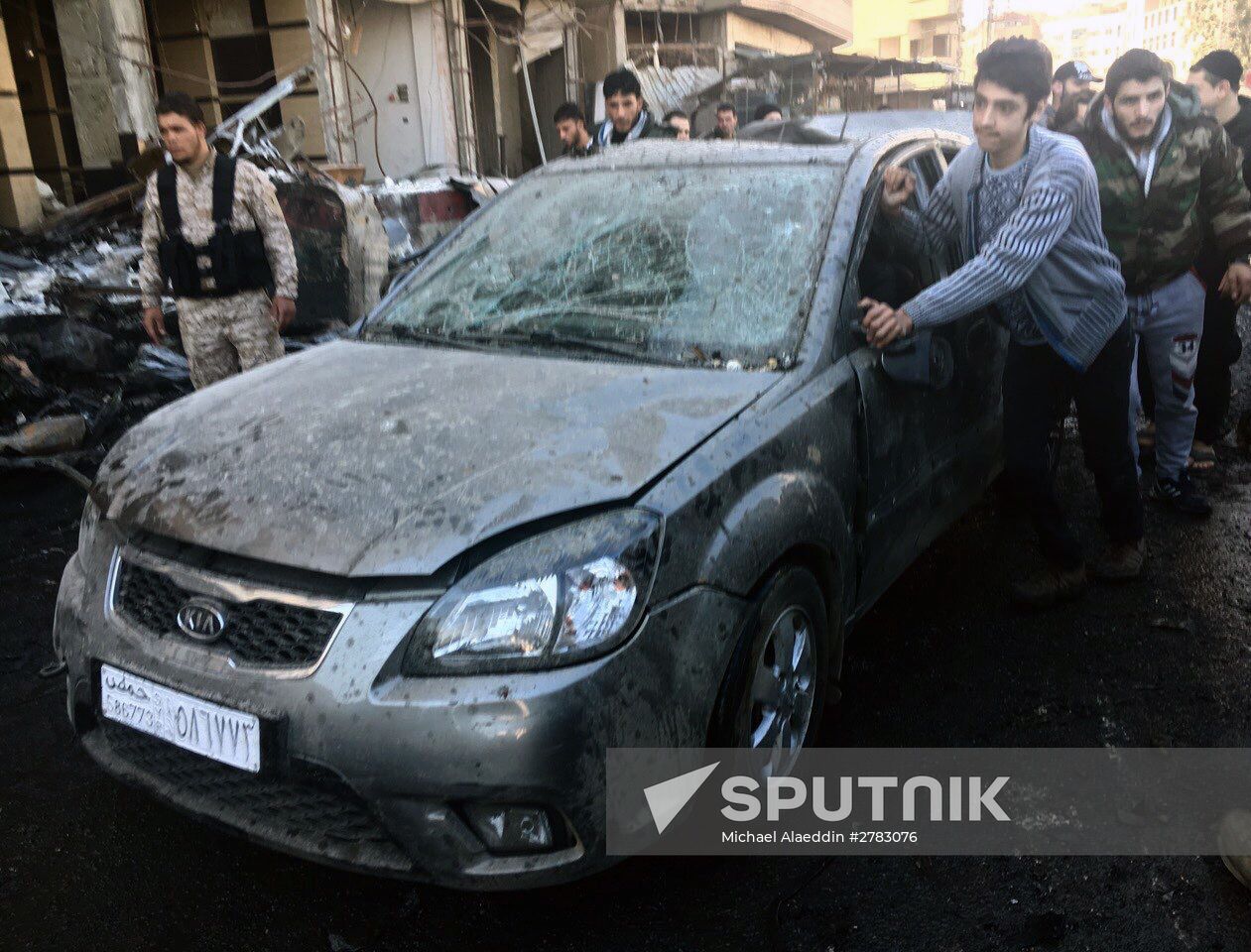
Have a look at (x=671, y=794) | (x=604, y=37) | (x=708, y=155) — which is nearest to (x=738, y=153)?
(x=708, y=155)

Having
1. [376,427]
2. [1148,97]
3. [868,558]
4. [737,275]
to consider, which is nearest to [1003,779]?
[868,558]

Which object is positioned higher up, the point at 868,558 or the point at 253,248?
the point at 253,248

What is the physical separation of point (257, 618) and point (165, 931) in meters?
0.82

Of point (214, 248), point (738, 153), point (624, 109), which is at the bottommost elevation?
point (214, 248)

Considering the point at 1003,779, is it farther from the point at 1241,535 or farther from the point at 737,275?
the point at 1241,535

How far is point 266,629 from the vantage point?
1.91 meters

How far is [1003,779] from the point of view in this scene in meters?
2.69

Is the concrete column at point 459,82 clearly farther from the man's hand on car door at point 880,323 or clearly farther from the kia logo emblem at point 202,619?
the kia logo emblem at point 202,619

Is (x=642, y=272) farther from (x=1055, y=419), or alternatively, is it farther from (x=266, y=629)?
(x=1055, y=419)

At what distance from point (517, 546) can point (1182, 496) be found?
3905 mm

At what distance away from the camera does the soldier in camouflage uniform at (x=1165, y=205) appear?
13.1 feet

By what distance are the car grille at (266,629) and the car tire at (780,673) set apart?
815mm

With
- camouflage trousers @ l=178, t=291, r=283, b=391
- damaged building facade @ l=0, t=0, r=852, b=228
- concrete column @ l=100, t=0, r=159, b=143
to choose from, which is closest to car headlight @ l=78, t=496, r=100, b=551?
camouflage trousers @ l=178, t=291, r=283, b=391

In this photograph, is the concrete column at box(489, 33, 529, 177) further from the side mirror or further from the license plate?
the license plate
